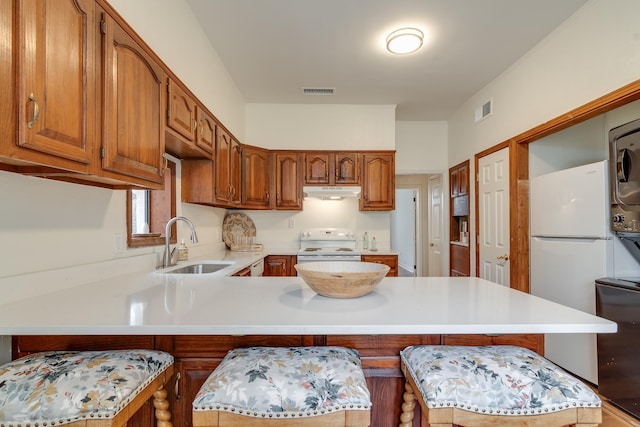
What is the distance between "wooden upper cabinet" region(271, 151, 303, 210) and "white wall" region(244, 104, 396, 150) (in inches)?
8.7

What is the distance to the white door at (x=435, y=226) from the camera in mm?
4742

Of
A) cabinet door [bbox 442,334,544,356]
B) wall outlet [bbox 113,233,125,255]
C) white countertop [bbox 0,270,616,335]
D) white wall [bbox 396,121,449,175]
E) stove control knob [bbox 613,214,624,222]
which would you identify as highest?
white wall [bbox 396,121,449,175]

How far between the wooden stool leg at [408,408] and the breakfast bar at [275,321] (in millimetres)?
124

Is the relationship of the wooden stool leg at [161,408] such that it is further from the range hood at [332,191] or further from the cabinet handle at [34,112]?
the range hood at [332,191]

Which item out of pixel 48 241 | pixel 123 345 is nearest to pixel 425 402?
pixel 123 345

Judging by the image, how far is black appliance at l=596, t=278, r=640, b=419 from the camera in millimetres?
1843

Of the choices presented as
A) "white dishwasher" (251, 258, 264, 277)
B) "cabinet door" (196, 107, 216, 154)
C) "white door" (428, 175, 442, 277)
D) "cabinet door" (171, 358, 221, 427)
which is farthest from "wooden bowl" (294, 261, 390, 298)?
"white door" (428, 175, 442, 277)

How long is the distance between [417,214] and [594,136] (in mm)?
3123

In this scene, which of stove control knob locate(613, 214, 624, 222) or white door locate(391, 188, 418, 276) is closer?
stove control knob locate(613, 214, 624, 222)

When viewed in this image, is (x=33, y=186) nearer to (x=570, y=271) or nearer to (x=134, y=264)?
(x=134, y=264)

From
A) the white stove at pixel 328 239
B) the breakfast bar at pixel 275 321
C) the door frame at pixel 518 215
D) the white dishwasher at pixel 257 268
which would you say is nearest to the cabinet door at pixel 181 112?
the breakfast bar at pixel 275 321

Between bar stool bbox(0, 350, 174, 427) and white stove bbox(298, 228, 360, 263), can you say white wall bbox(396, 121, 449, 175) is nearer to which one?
white stove bbox(298, 228, 360, 263)

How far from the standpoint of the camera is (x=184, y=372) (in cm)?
121

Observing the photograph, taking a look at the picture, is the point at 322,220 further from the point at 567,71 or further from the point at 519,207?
the point at 567,71
